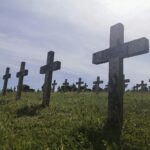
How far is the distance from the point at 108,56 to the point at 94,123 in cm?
277

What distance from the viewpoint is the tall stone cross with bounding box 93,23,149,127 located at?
11102 millimetres

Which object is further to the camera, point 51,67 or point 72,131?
point 51,67

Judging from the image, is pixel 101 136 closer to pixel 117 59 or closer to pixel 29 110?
pixel 117 59

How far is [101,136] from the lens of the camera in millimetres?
9445

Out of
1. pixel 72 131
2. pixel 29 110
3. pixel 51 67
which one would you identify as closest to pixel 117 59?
pixel 72 131

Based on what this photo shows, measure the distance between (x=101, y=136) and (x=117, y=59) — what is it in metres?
3.32

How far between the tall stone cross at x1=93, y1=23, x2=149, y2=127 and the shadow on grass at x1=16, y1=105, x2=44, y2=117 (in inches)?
123

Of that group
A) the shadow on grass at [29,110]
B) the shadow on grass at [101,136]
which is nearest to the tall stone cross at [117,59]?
the shadow on grass at [101,136]

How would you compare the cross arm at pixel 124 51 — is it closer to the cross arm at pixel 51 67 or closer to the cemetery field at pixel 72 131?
the cemetery field at pixel 72 131

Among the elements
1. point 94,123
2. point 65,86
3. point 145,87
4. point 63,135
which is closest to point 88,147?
point 63,135

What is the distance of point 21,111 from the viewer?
14617 mm

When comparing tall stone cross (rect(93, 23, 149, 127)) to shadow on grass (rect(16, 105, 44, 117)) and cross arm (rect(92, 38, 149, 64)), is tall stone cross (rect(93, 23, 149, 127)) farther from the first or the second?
shadow on grass (rect(16, 105, 44, 117))

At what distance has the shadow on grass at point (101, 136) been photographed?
867 centimetres

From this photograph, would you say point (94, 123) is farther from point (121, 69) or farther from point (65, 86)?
point (65, 86)
